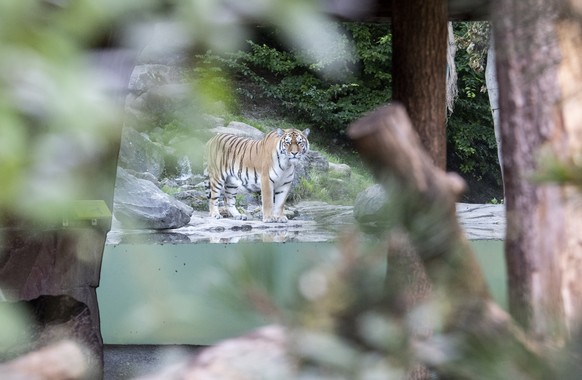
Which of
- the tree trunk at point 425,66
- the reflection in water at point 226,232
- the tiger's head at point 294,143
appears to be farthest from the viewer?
the tiger's head at point 294,143

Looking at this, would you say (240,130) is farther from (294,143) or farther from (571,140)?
(571,140)

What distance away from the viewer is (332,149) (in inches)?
252

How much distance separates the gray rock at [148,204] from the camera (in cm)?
574

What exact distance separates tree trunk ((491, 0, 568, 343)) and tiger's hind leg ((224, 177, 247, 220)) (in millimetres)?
5153

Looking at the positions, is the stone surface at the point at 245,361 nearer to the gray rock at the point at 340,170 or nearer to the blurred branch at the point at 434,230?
the blurred branch at the point at 434,230

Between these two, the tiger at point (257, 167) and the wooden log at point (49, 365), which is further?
the tiger at point (257, 167)

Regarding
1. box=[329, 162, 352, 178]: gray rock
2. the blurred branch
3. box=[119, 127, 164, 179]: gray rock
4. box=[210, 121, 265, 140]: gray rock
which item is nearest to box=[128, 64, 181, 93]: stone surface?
box=[119, 127, 164, 179]: gray rock

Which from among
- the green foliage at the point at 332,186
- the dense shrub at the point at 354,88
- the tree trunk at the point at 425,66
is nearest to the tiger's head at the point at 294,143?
the dense shrub at the point at 354,88

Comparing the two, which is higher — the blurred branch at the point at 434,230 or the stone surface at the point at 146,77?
the stone surface at the point at 146,77

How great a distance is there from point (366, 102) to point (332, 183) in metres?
1.02

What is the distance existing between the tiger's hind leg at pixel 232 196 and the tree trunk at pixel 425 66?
11.7 ft

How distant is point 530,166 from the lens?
0.91 meters

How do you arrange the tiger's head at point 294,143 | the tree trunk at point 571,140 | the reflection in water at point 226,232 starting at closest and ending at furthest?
1. the tree trunk at point 571,140
2. the reflection in water at point 226,232
3. the tiger's head at point 294,143

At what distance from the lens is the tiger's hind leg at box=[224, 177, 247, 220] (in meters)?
6.05
